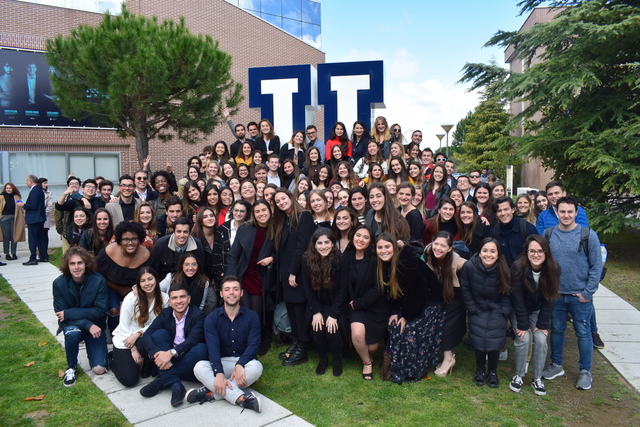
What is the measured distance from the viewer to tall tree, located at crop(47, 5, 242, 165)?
11.2 meters

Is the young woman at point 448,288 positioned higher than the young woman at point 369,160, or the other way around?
the young woman at point 369,160

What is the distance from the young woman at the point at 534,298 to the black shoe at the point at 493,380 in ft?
0.42

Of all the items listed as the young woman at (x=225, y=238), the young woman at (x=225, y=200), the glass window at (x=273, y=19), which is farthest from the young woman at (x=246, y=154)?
the glass window at (x=273, y=19)

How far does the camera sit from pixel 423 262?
473 centimetres

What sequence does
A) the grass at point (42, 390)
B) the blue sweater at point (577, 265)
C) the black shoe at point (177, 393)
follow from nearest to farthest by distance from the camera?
the grass at point (42, 390)
the black shoe at point (177, 393)
the blue sweater at point (577, 265)

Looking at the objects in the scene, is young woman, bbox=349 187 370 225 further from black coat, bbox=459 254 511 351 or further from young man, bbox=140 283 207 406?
young man, bbox=140 283 207 406

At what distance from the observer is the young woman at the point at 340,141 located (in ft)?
29.4

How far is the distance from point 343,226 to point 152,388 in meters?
2.45

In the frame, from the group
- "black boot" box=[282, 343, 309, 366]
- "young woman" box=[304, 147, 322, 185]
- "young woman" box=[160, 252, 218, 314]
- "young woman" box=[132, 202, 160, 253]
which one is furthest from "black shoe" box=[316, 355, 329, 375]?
"young woman" box=[304, 147, 322, 185]

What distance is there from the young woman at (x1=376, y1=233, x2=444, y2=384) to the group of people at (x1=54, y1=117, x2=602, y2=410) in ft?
0.05

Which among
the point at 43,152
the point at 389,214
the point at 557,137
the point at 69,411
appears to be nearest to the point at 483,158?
the point at 557,137

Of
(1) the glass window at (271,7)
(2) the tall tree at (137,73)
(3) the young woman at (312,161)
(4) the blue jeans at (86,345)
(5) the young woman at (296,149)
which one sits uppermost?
(1) the glass window at (271,7)

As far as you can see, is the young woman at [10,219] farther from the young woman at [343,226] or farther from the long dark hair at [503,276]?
the long dark hair at [503,276]

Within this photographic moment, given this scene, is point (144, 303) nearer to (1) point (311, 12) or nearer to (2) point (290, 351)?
(2) point (290, 351)
